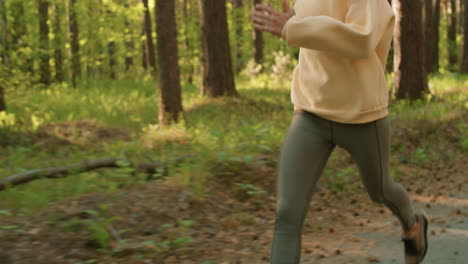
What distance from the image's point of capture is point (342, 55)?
295 centimetres

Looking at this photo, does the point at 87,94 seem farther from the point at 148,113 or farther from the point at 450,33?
the point at 450,33

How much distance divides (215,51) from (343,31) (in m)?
11.6

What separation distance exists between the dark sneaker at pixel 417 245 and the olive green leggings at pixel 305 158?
0.79 meters

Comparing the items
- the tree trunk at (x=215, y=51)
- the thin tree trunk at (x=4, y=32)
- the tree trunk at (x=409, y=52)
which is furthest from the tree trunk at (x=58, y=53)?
the tree trunk at (x=409, y=52)

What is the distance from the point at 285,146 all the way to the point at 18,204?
9.53 feet

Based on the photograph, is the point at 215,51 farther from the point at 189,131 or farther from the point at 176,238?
the point at 176,238

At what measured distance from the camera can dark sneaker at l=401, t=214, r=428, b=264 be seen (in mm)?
3760

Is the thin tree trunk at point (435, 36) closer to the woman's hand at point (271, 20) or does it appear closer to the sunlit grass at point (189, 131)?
the sunlit grass at point (189, 131)

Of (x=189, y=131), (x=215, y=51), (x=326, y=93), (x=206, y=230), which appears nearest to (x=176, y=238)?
(x=206, y=230)

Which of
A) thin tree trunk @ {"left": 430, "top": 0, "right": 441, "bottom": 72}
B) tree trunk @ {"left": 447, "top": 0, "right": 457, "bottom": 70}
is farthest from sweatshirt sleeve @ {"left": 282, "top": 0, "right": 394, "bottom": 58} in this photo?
tree trunk @ {"left": 447, "top": 0, "right": 457, "bottom": 70}

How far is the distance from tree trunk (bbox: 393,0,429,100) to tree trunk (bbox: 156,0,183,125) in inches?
220

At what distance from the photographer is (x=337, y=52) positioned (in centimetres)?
294

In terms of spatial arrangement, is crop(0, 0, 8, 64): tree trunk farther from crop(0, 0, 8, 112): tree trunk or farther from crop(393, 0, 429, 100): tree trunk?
crop(393, 0, 429, 100): tree trunk

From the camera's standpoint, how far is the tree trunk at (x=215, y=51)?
14.2 metres
